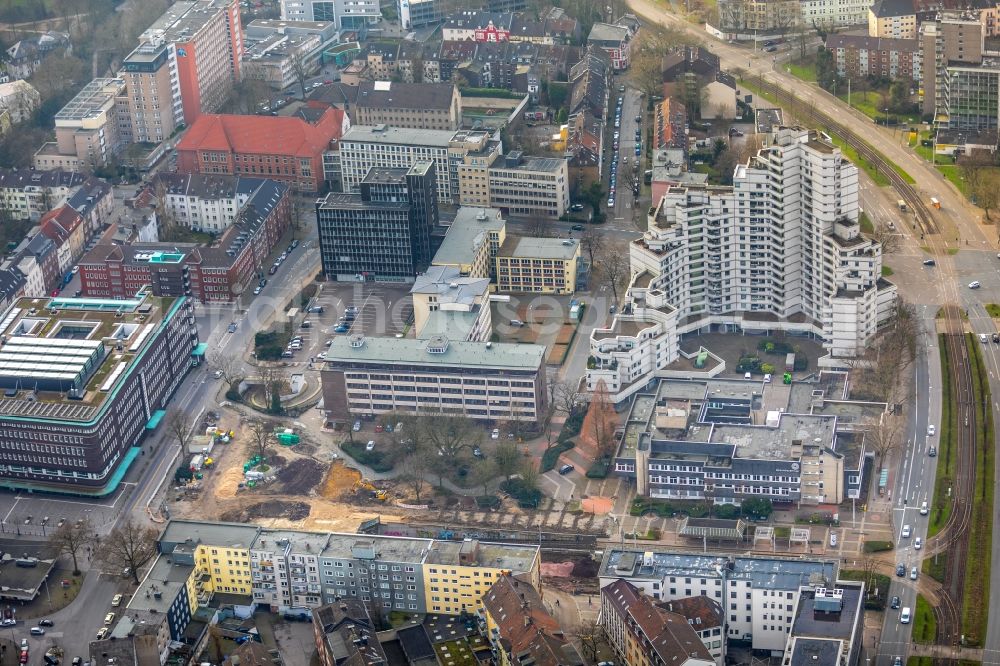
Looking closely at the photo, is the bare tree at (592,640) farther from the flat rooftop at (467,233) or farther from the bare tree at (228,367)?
the flat rooftop at (467,233)

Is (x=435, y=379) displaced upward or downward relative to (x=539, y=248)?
downward

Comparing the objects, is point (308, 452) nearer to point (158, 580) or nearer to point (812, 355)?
point (158, 580)

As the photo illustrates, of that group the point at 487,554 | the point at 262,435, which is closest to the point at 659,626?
the point at 487,554

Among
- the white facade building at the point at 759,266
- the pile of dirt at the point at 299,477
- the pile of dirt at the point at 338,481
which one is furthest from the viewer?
the white facade building at the point at 759,266

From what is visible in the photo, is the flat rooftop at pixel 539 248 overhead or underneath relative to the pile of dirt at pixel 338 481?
overhead

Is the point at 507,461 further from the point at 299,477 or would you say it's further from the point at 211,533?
the point at 211,533

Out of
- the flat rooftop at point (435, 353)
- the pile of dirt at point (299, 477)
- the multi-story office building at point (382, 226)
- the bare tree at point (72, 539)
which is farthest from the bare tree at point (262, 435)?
the multi-story office building at point (382, 226)

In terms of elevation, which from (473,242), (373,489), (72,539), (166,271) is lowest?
(373,489)
